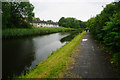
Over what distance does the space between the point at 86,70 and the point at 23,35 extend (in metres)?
21.9

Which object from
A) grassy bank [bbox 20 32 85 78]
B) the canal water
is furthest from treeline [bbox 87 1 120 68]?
the canal water

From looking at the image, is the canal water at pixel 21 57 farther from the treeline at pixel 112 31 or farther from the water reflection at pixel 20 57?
the treeline at pixel 112 31

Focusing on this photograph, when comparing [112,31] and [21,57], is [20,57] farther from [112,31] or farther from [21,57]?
[112,31]

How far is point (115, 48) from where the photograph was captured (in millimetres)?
3303

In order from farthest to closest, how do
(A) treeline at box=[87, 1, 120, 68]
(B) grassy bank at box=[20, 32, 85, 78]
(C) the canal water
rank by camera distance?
(C) the canal water, (B) grassy bank at box=[20, 32, 85, 78], (A) treeline at box=[87, 1, 120, 68]

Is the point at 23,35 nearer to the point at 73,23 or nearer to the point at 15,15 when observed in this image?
the point at 15,15

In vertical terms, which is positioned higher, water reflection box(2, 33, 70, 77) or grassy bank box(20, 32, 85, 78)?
grassy bank box(20, 32, 85, 78)

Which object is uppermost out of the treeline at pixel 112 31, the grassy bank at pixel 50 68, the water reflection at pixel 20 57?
the treeline at pixel 112 31

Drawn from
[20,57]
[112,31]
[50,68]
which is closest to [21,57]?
[20,57]

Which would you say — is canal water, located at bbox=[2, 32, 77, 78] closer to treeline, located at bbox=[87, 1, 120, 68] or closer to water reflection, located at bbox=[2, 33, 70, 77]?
water reflection, located at bbox=[2, 33, 70, 77]

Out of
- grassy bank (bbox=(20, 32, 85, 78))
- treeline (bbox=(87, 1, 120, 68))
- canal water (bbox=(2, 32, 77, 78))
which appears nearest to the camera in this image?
treeline (bbox=(87, 1, 120, 68))

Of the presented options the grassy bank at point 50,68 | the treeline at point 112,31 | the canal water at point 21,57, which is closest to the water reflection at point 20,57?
the canal water at point 21,57

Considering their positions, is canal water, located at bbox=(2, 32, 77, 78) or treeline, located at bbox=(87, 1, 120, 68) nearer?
treeline, located at bbox=(87, 1, 120, 68)

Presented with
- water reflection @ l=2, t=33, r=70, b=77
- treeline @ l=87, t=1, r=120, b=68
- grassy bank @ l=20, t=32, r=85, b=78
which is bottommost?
water reflection @ l=2, t=33, r=70, b=77
